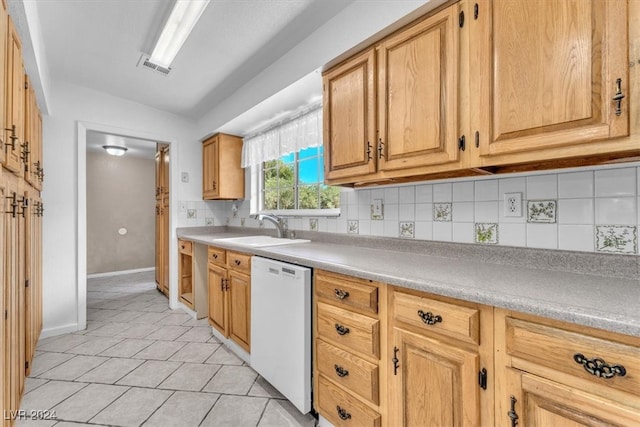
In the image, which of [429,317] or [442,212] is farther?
[442,212]

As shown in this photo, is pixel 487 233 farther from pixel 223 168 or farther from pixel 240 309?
pixel 223 168

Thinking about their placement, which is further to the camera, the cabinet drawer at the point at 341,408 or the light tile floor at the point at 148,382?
the light tile floor at the point at 148,382

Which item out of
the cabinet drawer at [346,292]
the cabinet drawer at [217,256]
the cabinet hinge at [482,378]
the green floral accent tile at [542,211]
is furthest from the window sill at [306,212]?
the cabinet hinge at [482,378]

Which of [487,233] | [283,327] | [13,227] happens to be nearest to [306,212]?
[283,327]

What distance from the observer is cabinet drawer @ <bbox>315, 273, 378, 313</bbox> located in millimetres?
1225

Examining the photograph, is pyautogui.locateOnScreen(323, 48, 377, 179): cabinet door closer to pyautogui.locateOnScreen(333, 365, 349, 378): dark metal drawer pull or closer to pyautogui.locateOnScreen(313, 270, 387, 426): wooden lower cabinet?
pyautogui.locateOnScreen(313, 270, 387, 426): wooden lower cabinet

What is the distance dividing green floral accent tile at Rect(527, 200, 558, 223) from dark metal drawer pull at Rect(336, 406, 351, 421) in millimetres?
1243

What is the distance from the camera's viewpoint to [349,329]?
132cm

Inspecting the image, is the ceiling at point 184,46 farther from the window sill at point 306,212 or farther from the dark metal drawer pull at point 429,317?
the dark metal drawer pull at point 429,317

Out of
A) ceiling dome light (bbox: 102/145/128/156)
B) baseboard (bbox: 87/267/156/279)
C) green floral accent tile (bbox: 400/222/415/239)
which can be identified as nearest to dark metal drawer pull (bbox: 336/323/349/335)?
green floral accent tile (bbox: 400/222/415/239)

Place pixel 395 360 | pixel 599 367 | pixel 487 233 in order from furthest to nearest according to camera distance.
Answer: pixel 487 233 → pixel 395 360 → pixel 599 367

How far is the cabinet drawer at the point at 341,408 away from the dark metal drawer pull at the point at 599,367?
81 cm

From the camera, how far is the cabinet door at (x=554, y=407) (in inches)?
26.7

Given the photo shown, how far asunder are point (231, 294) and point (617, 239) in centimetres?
224
